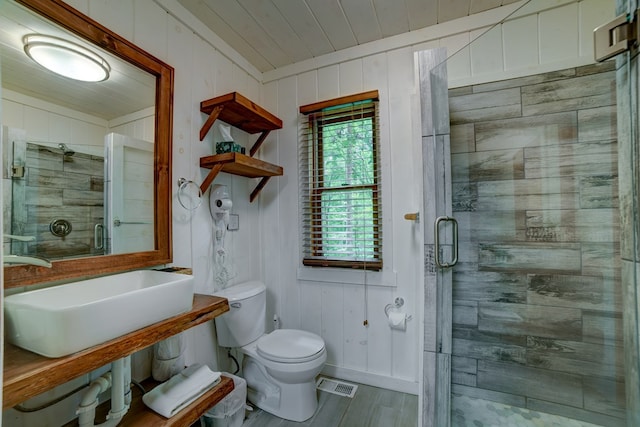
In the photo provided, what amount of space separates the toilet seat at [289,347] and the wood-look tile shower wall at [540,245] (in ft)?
2.82

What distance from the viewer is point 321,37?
1925 millimetres

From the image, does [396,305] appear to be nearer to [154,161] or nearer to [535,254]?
[535,254]

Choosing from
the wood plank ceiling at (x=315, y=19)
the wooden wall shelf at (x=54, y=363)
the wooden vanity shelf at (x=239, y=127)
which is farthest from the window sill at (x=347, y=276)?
the wood plank ceiling at (x=315, y=19)

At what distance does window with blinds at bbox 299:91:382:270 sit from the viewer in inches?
78.0

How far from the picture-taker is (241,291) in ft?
5.88

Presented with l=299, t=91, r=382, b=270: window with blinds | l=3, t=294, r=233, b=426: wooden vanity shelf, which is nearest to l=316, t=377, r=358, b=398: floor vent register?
l=299, t=91, r=382, b=270: window with blinds

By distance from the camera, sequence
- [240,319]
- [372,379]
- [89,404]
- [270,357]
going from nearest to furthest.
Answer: [89,404] → [270,357] → [240,319] → [372,379]

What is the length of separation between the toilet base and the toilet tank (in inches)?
6.3

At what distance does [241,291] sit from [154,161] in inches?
36.5

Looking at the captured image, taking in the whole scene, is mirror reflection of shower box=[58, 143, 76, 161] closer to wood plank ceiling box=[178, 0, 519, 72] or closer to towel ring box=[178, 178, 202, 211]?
towel ring box=[178, 178, 202, 211]

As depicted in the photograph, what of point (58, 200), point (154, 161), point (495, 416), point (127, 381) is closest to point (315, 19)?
point (154, 161)

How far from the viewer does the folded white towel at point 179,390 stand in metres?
1.17

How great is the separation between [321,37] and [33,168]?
1.76 m

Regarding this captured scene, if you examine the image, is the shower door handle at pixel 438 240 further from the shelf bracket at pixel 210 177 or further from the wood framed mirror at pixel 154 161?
the wood framed mirror at pixel 154 161
